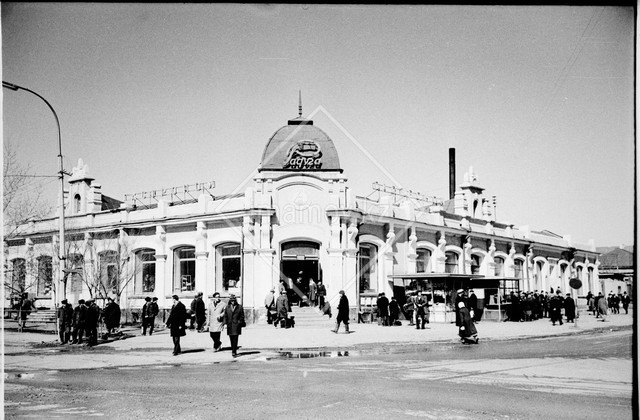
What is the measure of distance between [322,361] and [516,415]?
669 centimetres

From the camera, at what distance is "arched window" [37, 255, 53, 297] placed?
97.3ft

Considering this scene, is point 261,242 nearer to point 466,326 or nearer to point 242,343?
point 242,343

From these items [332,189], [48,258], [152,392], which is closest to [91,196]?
[48,258]

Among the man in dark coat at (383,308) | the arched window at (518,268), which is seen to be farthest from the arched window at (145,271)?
the arched window at (518,268)

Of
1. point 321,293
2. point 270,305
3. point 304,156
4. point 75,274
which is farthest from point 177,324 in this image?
point 75,274

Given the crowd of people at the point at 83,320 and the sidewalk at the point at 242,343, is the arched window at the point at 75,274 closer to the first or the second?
the sidewalk at the point at 242,343

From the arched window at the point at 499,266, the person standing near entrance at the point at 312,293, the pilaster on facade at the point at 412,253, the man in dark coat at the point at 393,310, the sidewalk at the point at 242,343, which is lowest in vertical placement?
the sidewalk at the point at 242,343

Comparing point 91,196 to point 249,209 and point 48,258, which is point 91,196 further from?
point 249,209

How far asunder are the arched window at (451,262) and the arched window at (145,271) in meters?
15.2

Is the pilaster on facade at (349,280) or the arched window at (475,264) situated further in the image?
the arched window at (475,264)

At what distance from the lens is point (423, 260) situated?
110 feet

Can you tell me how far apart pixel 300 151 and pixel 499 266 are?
16.7 meters

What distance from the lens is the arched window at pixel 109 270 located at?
29.3 metres

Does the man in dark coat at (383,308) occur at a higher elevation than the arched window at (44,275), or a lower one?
lower
